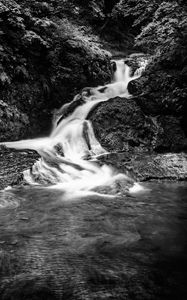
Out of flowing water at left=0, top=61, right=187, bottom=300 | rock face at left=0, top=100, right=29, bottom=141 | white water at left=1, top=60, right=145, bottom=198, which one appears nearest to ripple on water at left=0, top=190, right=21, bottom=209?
flowing water at left=0, top=61, right=187, bottom=300

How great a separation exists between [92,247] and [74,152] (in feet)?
18.6

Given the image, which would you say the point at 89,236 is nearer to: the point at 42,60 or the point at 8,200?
the point at 8,200

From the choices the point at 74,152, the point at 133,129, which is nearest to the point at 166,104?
the point at 133,129

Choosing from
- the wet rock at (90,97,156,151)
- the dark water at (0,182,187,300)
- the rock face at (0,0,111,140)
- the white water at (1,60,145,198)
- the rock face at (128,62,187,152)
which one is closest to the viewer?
the dark water at (0,182,187,300)

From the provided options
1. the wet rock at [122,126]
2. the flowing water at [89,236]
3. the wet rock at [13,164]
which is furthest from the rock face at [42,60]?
the flowing water at [89,236]

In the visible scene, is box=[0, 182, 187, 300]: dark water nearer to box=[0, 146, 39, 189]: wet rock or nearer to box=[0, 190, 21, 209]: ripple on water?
box=[0, 190, 21, 209]: ripple on water

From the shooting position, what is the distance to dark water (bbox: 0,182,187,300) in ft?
11.5

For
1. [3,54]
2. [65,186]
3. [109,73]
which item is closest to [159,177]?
[65,186]

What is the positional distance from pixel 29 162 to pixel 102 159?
7.18 ft

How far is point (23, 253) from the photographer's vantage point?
4.28 meters

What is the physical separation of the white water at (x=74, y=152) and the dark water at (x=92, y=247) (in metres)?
0.77

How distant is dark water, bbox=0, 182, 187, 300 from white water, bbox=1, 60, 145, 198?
77cm

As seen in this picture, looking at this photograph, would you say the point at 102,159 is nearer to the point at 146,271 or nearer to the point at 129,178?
the point at 129,178

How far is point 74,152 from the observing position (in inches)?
396
